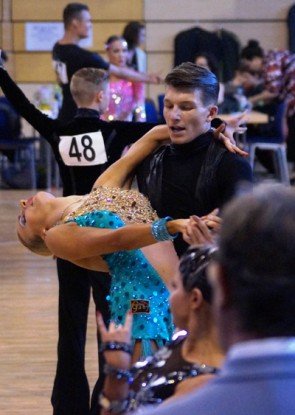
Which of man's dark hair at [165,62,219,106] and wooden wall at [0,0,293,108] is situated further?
wooden wall at [0,0,293,108]

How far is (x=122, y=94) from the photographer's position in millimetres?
9531

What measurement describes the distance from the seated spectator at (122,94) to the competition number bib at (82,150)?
3061 mm

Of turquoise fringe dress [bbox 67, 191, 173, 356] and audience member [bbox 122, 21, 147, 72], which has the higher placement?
turquoise fringe dress [bbox 67, 191, 173, 356]

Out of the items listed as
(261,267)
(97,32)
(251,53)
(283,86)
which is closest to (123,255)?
(261,267)

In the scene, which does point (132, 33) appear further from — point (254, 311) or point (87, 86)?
point (254, 311)

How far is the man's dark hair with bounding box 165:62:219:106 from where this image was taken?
11.6 ft

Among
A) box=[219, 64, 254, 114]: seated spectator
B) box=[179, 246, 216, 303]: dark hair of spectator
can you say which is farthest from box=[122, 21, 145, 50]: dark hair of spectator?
box=[179, 246, 216, 303]: dark hair of spectator

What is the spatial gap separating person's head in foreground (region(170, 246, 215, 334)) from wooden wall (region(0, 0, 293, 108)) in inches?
602

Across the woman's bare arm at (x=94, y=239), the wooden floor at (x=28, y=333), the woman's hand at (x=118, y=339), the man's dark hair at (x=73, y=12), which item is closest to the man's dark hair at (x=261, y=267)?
the woman's hand at (x=118, y=339)

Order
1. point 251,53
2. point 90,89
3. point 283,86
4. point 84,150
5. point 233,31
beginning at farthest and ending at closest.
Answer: point 233,31, point 251,53, point 283,86, point 90,89, point 84,150

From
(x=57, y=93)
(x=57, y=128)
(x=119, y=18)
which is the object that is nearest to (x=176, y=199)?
(x=57, y=128)

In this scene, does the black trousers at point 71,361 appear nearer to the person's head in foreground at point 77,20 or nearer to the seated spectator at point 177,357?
the seated spectator at point 177,357

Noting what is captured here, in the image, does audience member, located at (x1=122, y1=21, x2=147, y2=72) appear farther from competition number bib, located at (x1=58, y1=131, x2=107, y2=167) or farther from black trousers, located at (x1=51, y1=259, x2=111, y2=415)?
black trousers, located at (x1=51, y1=259, x2=111, y2=415)

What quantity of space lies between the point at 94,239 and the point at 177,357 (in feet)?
3.76
